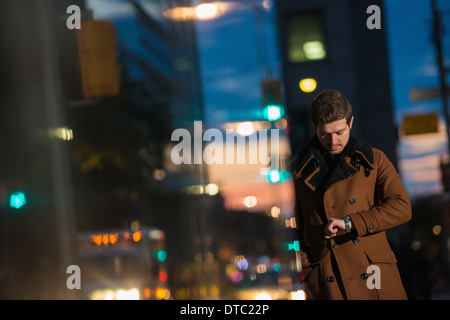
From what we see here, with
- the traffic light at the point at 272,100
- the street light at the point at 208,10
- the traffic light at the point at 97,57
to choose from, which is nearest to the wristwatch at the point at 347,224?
the traffic light at the point at 97,57

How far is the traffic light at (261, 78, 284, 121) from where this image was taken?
39.4 feet

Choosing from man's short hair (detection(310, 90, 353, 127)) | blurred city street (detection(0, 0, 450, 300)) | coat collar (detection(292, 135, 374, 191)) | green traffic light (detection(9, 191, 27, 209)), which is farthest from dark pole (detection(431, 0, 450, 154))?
man's short hair (detection(310, 90, 353, 127))

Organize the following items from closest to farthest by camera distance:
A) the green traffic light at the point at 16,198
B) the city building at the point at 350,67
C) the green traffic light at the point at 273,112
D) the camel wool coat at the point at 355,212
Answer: the camel wool coat at the point at 355,212
the green traffic light at the point at 273,112
the green traffic light at the point at 16,198
the city building at the point at 350,67

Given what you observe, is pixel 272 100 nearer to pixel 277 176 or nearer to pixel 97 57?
pixel 277 176

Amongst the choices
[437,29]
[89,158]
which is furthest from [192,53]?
[89,158]

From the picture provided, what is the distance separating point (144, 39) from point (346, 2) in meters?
43.2

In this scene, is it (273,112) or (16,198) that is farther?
(16,198)

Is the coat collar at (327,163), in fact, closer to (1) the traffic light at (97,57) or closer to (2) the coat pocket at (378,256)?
(2) the coat pocket at (378,256)

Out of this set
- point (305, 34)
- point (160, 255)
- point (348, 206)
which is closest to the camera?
point (348, 206)

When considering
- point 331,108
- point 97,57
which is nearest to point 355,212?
point 331,108

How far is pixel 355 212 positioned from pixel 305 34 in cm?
1633

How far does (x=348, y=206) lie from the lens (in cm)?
362

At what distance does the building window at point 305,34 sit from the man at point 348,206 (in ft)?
48.5

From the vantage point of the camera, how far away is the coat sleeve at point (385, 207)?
11.5 ft
